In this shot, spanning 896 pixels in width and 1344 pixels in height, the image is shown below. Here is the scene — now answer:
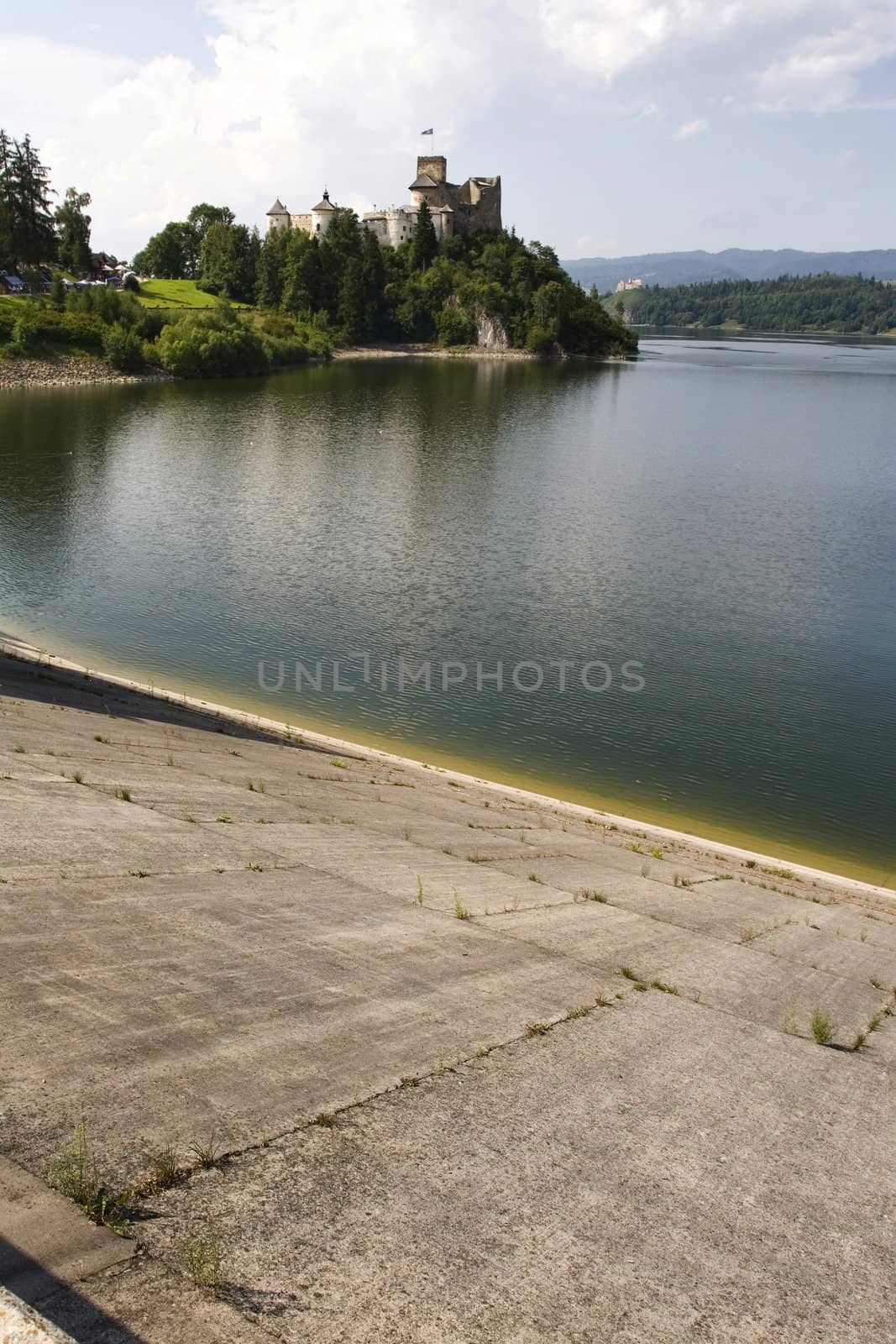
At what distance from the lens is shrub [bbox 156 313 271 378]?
107m

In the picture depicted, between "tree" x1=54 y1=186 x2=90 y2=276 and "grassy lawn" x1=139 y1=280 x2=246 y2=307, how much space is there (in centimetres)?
880

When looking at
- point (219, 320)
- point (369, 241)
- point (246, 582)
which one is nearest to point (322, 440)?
point (246, 582)

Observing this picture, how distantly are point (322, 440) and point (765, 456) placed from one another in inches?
1313

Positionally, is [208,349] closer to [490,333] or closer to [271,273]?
[271,273]

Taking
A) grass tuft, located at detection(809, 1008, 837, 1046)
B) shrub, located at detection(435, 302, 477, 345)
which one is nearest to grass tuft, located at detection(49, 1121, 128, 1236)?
grass tuft, located at detection(809, 1008, 837, 1046)

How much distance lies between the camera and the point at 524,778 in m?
23.0

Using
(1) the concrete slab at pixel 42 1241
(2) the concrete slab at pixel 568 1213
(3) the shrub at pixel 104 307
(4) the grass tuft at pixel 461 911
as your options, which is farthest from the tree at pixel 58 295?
(1) the concrete slab at pixel 42 1241

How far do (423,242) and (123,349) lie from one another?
8622 cm

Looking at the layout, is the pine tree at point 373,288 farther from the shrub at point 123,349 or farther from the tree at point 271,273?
the shrub at point 123,349

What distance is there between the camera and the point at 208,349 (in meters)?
108

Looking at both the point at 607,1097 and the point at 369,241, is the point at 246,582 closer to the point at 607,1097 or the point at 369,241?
the point at 607,1097

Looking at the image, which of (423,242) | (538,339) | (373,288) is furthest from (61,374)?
(423,242)

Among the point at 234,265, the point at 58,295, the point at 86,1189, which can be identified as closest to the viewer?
the point at 86,1189

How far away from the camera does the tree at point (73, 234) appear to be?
13462 centimetres
